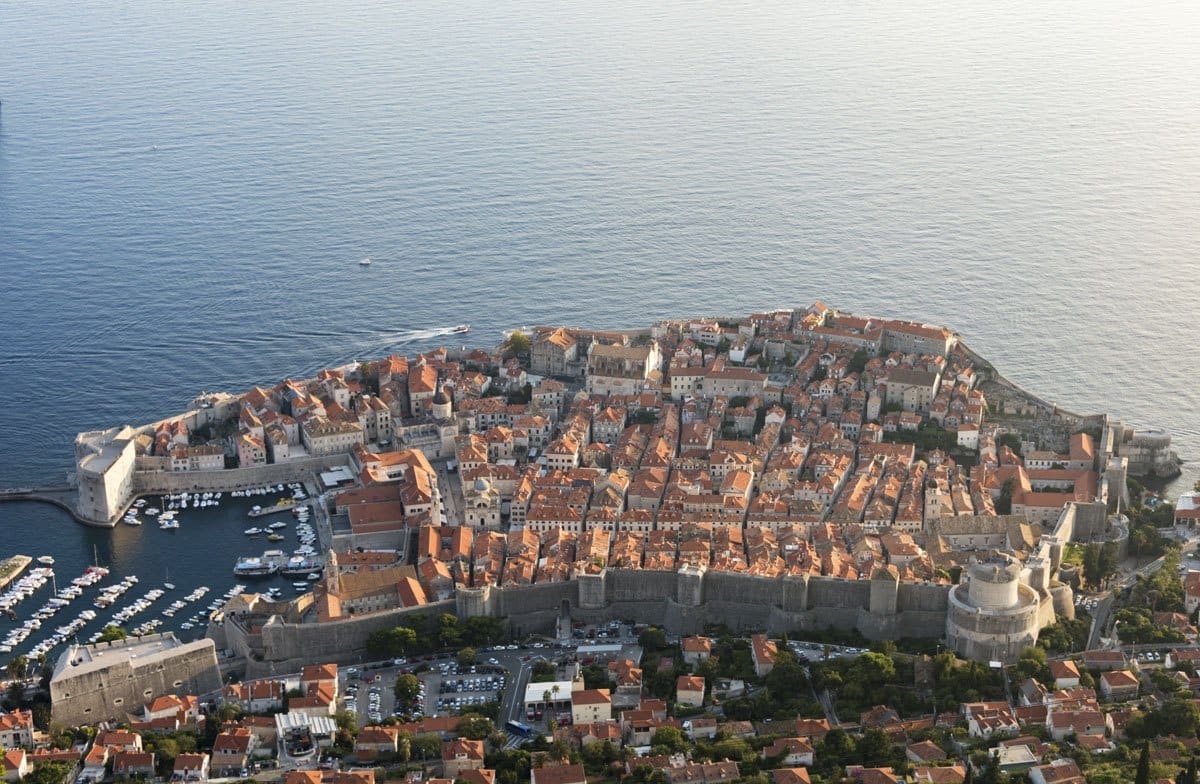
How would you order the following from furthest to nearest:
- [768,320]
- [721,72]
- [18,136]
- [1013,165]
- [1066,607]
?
[721,72] < [18,136] < [1013,165] < [768,320] < [1066,607]

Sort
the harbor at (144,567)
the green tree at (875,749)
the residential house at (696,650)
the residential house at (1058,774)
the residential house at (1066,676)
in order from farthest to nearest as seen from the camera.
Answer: the harbor at (144,567) < the residential house at (696,650) < the residential house at (1066,676) < the green tree at (875,749) < the residential house at (1058,774)

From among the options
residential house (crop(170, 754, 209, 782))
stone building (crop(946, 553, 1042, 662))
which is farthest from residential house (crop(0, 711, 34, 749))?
stone building (crop(946, 553, 1042, 662))

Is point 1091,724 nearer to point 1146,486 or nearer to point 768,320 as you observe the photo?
point 1146,486

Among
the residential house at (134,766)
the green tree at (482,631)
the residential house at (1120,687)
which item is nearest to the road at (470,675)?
the green tree at (482,631)

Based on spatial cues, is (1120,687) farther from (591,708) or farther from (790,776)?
(591,708)

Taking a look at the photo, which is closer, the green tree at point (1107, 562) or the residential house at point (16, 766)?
the residential house at point (16, 766)

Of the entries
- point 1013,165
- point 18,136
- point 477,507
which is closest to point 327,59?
point 18,136

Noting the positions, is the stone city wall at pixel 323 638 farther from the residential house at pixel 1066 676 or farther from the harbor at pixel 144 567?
the residential house at pixel 1066 676
